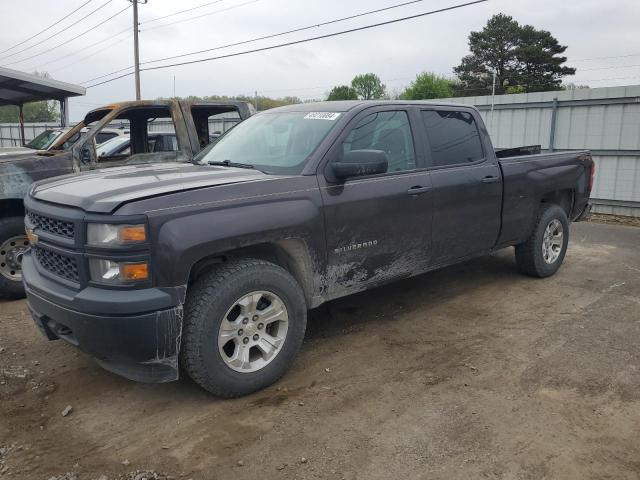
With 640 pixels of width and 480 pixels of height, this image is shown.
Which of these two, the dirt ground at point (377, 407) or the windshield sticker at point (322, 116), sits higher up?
the windshield sticker at point (322, 116)

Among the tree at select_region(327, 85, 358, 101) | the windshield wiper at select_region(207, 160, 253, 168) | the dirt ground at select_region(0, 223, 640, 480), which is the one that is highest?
the tree at select_region(327, 85, 358, 101)

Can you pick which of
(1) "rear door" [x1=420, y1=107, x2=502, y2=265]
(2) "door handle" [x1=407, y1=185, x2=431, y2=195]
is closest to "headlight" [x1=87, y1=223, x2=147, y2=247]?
(2) "door handle" [x1=407, y1=185, x2=431, y2=195]

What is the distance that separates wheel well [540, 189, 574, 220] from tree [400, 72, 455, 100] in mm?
49924

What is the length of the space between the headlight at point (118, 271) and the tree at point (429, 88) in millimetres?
53869

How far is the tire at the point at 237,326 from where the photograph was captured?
320cm

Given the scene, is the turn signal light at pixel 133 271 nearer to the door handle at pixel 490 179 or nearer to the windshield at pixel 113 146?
the door handle at pixel 490 179

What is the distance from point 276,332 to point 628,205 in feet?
31.4

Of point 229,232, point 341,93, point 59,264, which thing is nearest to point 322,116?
point 229,232

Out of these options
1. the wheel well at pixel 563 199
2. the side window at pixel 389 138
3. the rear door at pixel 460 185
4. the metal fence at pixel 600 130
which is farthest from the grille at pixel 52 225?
the metal fence at pixel 600 130

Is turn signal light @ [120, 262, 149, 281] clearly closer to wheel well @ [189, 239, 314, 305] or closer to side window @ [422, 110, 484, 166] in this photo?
wheel well @ [189, 239, 314, 305]

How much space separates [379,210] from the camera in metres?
4.11

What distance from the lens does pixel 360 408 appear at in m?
3.34

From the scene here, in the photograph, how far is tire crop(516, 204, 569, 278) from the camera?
584 centimetres

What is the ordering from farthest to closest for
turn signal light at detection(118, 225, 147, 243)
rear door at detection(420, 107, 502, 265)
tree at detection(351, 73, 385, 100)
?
tree at detection(351, 73, 385, 100) → rear door at detection(420, 107, 502, 265) → turn signal light at detection(118, 225, 147, 243)
